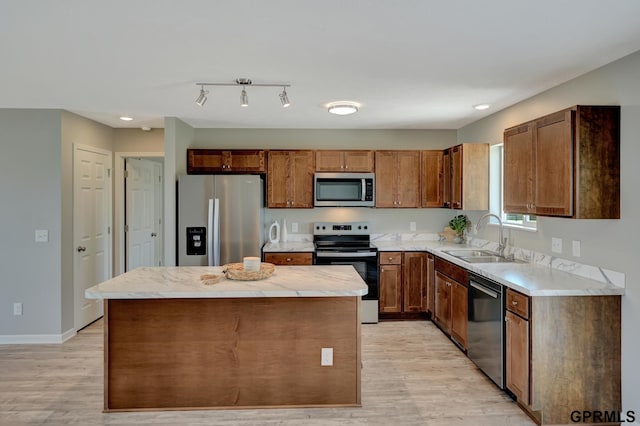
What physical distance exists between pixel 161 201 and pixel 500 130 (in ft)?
16.4

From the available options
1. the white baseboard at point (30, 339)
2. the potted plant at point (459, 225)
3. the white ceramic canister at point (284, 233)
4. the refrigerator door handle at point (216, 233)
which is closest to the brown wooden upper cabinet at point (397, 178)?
the potted plant at point (459, 225)

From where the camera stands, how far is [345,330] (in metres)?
2.71

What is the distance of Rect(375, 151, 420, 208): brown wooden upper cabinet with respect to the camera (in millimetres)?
4898

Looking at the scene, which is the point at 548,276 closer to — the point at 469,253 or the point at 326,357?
the point at 469,253

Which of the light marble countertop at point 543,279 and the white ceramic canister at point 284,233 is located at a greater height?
the white ceramic canister at point 284,233

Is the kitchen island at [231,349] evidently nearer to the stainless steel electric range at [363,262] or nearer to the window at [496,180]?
the stainless steel electric range at [363,262]

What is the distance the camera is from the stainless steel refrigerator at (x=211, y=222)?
4320 millimetres

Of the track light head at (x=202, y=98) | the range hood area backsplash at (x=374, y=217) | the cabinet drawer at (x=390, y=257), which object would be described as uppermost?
the track light head at (x=202, y=98)

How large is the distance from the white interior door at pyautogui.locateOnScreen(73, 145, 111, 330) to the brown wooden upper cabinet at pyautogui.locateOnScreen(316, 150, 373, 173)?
2.68 metres

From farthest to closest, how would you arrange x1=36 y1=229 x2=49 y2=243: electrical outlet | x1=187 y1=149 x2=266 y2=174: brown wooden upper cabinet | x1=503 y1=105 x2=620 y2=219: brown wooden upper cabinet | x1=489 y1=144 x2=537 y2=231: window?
x1=187 y1=149 x2=266 y2=174: brown wooden upper cabinet → x1=489 y1=144 x2=537 y2=231: window → x1=36 y1=229 x2=49 y2=243: electrical outlet → x1=503 y1=105 x2=620 y2=219: brown wooden upper cabinet

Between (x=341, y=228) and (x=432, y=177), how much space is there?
134 cm

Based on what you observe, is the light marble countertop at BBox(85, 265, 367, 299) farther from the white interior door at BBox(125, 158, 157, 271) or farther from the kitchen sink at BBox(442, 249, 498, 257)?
the white interior door at BBox(125, 158, 157, 271)

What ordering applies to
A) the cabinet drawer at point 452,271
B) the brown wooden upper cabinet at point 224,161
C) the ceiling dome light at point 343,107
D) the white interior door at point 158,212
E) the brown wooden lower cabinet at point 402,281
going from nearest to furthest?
the cabinet drawer at point 452,271, the ceiling dome light at point 343,107, the brown wooden lower cabinet at point 402,281, the brown wooden upper cabinet at point 224,161, the white interior door at point 158,212

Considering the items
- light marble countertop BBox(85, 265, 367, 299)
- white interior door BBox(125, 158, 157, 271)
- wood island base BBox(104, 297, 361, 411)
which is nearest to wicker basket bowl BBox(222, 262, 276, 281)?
light marble countertop BBox(85, 265, 367, 299)
